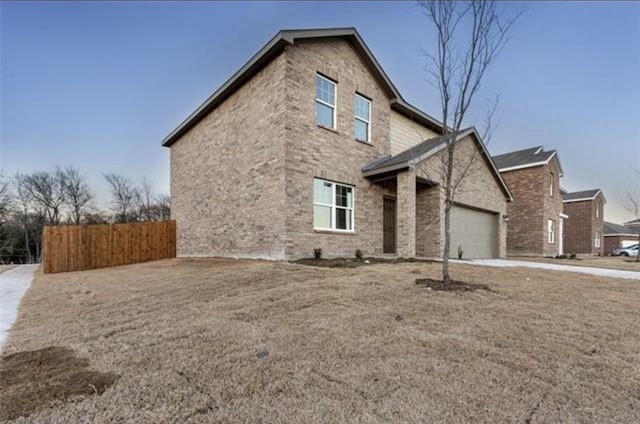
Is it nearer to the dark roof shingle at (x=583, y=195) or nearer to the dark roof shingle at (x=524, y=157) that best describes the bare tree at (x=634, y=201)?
the dark roof shingle at (x=524, y=157)

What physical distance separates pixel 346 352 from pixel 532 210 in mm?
23157

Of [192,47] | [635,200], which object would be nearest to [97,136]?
[192,47]

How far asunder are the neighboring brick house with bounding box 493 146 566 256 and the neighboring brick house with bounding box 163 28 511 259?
9.07 m

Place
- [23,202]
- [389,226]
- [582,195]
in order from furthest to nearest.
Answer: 1. [23,202]
2. [582,195]
3. [389,226]

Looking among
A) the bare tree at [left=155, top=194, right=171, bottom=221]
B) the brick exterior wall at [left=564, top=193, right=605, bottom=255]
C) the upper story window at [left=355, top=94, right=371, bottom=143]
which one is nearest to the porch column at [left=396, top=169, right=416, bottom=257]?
the upper story window at [left=355, top=94, right=371, bottom=143]

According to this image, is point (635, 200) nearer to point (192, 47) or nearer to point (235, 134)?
point (235, 134)

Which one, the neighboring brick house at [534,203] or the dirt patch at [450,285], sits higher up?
the neighboring brick house at [534,203]

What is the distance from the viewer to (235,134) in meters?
12.5

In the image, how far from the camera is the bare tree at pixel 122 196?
1546 inches

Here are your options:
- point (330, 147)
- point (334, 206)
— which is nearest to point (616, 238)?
point (334, 206)

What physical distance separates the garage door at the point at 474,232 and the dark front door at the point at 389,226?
2400 millimetres

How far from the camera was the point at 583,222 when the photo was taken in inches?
1277

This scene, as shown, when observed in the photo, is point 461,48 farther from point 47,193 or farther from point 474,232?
point 47,193

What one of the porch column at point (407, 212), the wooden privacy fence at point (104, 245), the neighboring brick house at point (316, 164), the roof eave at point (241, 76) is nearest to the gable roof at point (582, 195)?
the neighboring brick house at point (316, 164)
